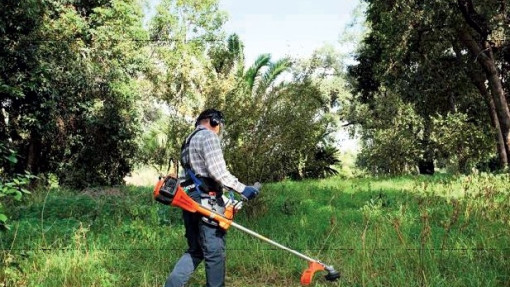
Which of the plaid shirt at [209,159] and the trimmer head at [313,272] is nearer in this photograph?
the plaid shirt at [209,159]

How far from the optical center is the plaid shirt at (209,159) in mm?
3984

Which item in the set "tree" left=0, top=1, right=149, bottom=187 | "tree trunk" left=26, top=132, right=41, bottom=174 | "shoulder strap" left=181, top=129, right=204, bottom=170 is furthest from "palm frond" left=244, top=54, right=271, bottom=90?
"shoulder strap" left=181, top=129, right=204, bottom=170

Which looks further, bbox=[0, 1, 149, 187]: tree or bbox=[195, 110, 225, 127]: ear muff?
bbox=[0, 1, 149, 187]: tree

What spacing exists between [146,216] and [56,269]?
308cm

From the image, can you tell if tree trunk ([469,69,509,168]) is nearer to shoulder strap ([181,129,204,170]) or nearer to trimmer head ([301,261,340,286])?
trimmer head ([301,261,340,286])

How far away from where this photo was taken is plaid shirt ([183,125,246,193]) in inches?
157

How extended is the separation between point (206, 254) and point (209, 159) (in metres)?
0.85

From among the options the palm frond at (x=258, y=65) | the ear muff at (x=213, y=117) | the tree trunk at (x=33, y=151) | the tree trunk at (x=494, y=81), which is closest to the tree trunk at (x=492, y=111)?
the tree trunk at (x=494, y=81)

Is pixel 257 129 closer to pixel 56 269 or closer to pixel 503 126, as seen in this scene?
pixel 56 269

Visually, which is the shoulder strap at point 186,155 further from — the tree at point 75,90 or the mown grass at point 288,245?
the tree at point 75,90

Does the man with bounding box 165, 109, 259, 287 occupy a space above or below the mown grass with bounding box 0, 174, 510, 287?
above

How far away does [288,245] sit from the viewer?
234 inches

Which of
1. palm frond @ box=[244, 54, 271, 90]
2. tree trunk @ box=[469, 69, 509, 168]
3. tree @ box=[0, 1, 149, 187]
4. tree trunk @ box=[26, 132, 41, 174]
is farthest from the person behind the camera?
palm frond @ box=[244, 54, 271, 90]

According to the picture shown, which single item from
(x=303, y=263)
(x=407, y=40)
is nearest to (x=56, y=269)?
(x=303, y=263)
